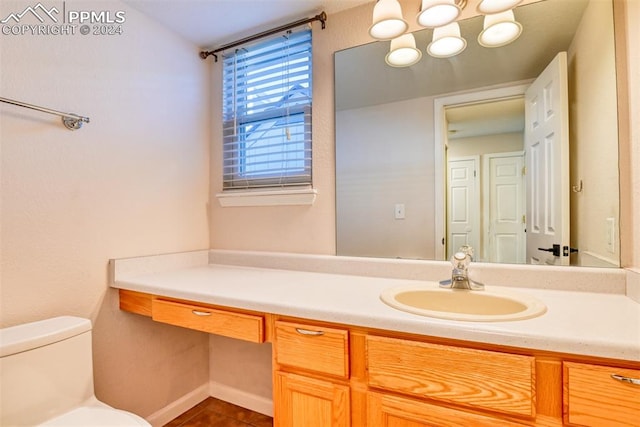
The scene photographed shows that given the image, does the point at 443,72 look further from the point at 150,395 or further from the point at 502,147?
the point at 150,395

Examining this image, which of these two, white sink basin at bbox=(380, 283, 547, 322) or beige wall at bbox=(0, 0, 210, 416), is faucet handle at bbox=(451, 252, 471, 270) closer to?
white sink basin at bbox=(380, 283, 547, 322)

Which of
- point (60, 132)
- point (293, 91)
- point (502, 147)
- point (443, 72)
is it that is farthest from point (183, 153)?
point (502, 147)

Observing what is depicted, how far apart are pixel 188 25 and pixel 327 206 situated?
1307 millimetres

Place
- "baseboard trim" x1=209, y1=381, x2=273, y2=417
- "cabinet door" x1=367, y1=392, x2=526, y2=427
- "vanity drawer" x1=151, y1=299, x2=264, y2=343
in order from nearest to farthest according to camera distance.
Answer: "cabinet door" x1=367, y1=392, x2=526, y2=427
"vanity drawer" x1=151, y1=299, x2=264, y2=343
"baseboard trim" x1=209, y1=381, x2=273, y2=417

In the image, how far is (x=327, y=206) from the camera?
1.76 meters

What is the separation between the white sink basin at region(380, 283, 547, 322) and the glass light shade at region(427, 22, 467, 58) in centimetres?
106

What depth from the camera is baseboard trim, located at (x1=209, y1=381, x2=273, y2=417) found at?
1.86 m

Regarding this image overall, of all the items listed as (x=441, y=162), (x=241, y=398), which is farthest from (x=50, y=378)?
(x=441, y=162)

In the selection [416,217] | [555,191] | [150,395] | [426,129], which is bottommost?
[150,395]

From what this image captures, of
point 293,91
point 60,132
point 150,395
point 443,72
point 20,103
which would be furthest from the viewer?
point 293,91

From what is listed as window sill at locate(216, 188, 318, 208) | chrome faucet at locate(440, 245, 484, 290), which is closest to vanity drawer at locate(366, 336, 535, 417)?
chrome faucet at locate(440, 245, 484, 290)

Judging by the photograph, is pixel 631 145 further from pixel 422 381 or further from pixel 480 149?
pixel 422 381

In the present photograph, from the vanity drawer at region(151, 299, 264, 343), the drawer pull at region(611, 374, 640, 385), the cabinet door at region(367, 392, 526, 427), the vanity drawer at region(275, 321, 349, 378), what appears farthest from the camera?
the vanity drawer at region(151, 299, 264, 343)

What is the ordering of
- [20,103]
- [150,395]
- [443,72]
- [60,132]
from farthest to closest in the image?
[150,395] < [443,72] < [60,132] < [20,103]
